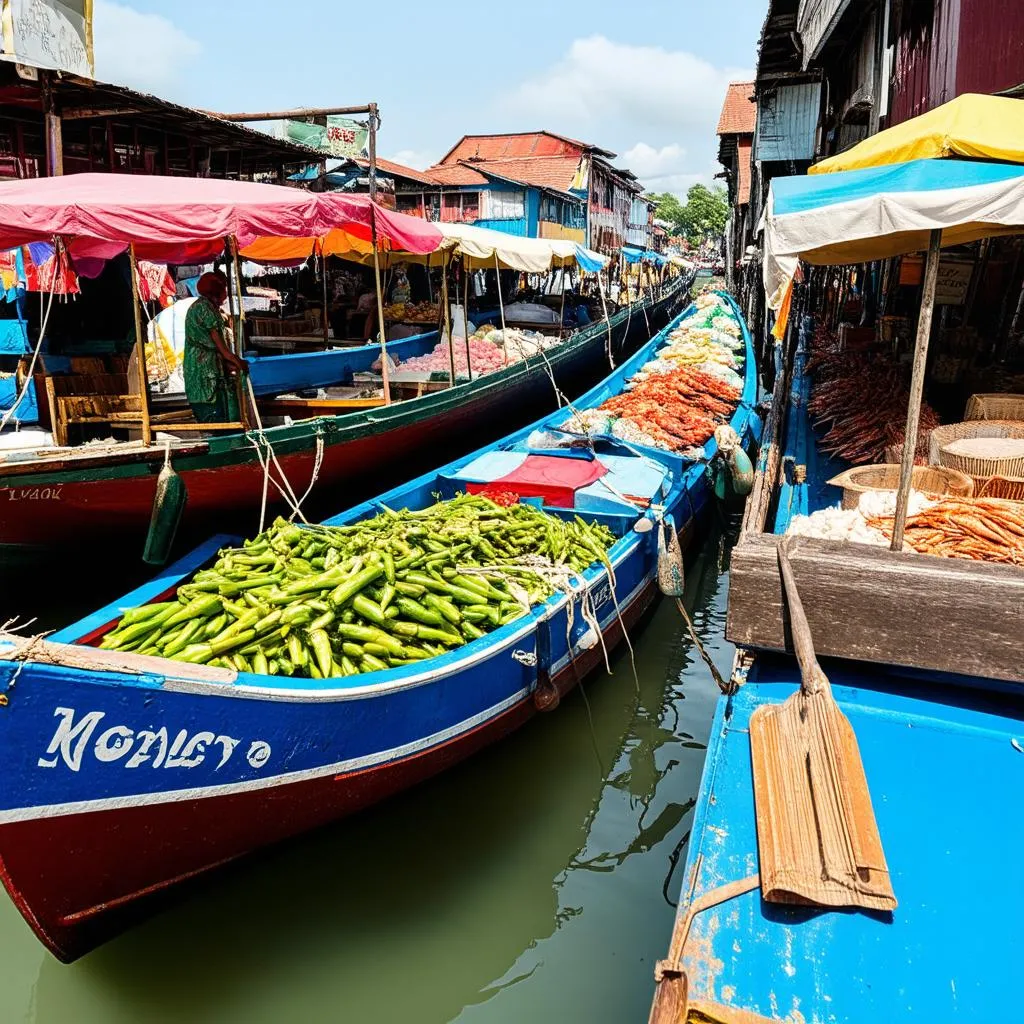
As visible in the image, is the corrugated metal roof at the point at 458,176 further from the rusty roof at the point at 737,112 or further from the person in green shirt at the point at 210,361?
the person in green shirt at the point at 210,361

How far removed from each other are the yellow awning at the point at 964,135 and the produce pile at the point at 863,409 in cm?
235

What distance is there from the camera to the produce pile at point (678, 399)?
360 inches

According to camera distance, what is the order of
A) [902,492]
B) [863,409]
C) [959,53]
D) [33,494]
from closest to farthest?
[902,492]
[33,494]
[959,53]
[863,409]

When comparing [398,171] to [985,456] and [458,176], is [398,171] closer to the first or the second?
[458,176]

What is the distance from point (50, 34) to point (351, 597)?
28.8 ft

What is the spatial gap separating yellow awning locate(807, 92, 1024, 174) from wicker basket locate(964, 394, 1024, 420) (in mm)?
2315

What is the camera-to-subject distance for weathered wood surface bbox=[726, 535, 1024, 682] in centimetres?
313

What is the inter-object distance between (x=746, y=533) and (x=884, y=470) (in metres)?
1.82

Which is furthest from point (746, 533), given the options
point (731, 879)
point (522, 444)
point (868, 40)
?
point (868, 40)

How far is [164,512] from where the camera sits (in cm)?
588

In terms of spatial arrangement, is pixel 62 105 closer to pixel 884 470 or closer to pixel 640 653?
pixel 640 653

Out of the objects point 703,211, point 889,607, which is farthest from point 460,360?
point 703,211

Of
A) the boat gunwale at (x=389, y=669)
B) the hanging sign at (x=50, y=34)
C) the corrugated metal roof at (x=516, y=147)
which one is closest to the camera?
the boat gunwale at (x=389, y=669)

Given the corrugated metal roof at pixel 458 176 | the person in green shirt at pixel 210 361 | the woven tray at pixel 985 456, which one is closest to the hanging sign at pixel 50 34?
the person in green shirt at pixel 210 361
